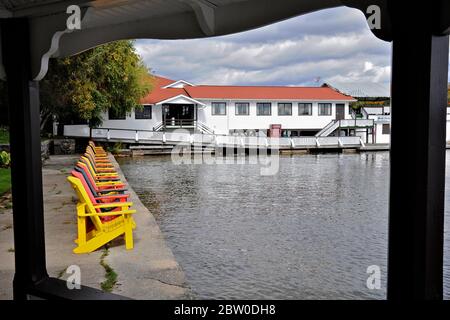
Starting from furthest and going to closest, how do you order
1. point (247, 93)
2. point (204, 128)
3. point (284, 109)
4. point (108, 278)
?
point (247, 93)
point (284, 109)
point (204, 128)
point (108, 278)

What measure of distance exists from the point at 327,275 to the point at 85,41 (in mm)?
4165

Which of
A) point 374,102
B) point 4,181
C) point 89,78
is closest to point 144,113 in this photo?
point 89,78

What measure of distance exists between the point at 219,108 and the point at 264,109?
371 cm

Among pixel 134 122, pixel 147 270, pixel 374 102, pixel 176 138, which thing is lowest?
pixel 147 270

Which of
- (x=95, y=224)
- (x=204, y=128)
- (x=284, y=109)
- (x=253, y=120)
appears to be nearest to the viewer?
(x=95, y=224)

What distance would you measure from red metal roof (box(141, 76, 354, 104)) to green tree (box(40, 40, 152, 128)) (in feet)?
35.3

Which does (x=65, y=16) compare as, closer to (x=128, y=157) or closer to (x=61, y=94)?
(x=61, y=94)

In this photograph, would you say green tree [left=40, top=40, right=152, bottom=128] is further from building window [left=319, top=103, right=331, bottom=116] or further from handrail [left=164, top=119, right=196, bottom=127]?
building window [left=319, top=103, right=331, bottom=116]

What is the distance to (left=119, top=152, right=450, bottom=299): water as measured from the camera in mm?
5812

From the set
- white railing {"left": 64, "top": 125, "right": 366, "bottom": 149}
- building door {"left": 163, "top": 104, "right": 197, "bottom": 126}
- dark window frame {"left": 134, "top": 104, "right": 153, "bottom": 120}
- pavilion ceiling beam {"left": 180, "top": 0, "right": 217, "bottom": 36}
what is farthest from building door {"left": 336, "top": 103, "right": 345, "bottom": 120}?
pavilion ceiling beam {"left": 180, "top": 0, "right": 217, "bottom": 36}

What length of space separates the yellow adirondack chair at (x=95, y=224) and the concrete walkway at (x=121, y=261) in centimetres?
13

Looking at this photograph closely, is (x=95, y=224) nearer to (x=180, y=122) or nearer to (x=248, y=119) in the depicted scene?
(x=180, y=122)

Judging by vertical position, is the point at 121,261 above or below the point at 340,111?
below

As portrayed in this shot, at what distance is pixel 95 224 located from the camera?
6.34 m
